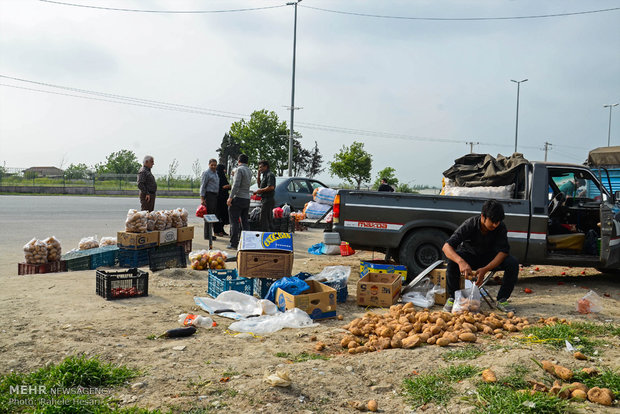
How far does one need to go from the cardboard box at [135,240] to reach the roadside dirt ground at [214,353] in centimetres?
143

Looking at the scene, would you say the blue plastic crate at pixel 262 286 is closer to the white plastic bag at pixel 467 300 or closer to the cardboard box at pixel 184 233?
the white plastic bag at pixel 467 300

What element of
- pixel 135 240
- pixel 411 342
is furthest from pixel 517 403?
pixel 135 240

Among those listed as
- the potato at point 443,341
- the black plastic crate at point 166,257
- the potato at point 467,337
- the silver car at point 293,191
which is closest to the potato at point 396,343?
the potato at point 443,341

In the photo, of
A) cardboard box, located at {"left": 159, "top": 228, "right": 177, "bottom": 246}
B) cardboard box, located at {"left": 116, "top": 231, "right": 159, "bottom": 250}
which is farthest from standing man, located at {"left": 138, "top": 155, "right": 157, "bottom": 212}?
cardboard box, located at {"left": 116, "top": 231, "right": 159, "bottom": 250}

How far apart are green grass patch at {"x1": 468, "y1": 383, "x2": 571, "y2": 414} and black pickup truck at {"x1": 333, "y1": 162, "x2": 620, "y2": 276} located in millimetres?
4395

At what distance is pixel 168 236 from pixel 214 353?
4.75 meters

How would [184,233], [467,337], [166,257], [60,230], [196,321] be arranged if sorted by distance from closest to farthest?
[467,337] < [196,321] < [166,257] < [184,233] < [60,230]

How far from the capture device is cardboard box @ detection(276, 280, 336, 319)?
561 cm

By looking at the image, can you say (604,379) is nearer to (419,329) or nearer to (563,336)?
(563,336)

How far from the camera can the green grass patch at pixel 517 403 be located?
10.2ft

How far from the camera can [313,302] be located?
18.7 ft

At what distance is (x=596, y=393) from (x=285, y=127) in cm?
4484

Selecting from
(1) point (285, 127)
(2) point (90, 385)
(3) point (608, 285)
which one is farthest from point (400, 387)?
(1) point (285, 127)

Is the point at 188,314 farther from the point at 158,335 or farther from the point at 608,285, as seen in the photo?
the point at 608,285
